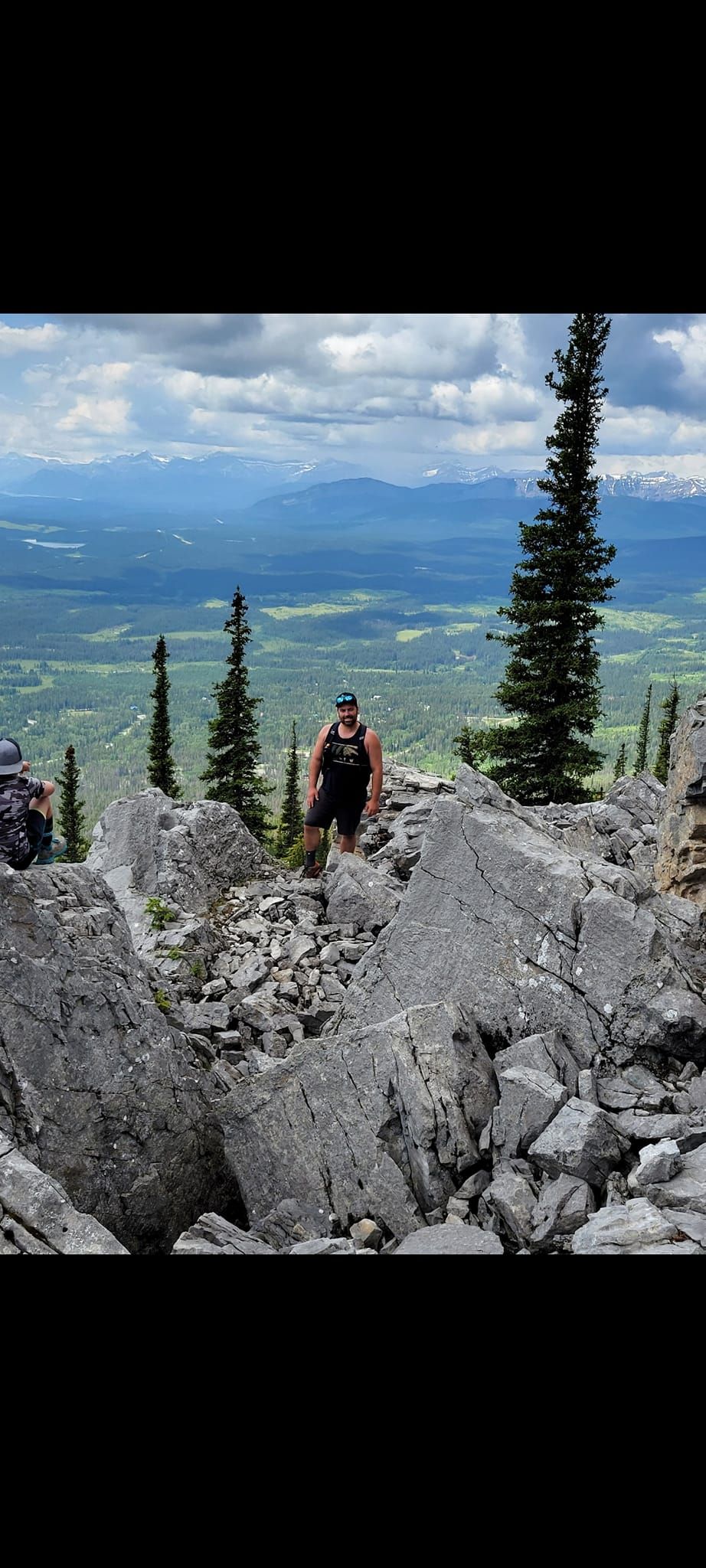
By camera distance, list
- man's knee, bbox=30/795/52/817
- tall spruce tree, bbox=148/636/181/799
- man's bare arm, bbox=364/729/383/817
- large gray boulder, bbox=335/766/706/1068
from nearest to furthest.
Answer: large gray boulder, bbox=335/766/706/1068
man's knee, bbox=30/795/52/817
man's bare arm, bbox=364/729/383/817
tall spruce tree, bbox=148/636/181/799

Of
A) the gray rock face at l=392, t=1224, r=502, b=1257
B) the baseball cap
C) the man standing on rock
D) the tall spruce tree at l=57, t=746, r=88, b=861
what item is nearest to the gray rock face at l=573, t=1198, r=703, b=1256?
the gray rock face at l=392, t=1224, r=502, b=1257

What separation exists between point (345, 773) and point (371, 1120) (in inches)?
287

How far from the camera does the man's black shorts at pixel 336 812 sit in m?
14.8

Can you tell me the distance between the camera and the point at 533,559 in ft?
111

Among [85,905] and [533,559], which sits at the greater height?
[533,559]

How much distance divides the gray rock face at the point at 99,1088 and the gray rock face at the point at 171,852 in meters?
6.05

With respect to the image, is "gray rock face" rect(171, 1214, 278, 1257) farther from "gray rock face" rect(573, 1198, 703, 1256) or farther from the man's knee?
the man's knee

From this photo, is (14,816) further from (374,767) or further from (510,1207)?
(510,1207)

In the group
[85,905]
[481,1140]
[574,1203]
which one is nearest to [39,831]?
[85,905]

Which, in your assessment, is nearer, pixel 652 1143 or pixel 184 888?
pixel 652 1143

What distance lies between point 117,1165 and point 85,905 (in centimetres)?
291

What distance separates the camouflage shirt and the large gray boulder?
4.16 m

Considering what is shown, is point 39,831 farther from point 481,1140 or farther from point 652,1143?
point 652,1143

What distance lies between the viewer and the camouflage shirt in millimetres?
9500
